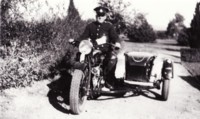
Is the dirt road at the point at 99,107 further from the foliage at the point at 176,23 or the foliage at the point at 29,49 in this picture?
the foliage at the point at 176,23

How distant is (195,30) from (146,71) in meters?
19.8

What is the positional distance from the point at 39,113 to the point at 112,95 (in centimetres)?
218

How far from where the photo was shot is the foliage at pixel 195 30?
2341cm

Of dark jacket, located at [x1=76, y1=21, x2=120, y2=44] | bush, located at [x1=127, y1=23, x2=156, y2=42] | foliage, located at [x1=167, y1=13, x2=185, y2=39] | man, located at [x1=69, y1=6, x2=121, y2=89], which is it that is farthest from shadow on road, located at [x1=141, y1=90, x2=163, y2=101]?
foliage, located at [x1=167, y1=13, x2=185, y2=39]

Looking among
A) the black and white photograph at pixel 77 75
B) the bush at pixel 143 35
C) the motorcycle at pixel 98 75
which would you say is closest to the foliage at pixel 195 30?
the bush at pixel 143 35

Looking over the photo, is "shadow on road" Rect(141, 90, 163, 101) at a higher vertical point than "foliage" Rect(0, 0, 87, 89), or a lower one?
lower

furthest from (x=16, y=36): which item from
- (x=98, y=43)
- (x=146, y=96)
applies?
(x=146, y=96)

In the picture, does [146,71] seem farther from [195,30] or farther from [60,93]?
[195,30]

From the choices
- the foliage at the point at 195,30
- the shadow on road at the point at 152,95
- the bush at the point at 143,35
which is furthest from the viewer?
the bush at the point at 143,35

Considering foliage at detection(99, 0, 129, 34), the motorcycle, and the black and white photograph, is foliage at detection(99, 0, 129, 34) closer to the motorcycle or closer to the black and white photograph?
the black and white photograph

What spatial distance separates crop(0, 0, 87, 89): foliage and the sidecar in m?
2.01

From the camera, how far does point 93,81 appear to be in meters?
5.63

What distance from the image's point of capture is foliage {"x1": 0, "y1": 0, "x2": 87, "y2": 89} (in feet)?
19.6

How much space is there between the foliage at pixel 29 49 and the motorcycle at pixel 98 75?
132 centimetres
